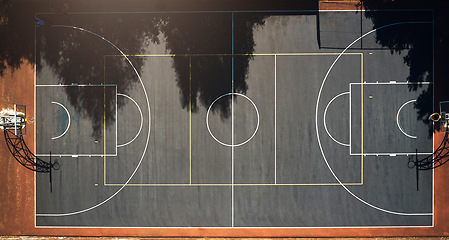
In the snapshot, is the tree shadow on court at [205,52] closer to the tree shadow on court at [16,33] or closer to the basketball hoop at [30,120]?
the tree shadow on court at [16,33]

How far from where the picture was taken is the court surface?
6.78 metres

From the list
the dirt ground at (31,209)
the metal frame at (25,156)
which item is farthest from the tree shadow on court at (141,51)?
the metal frame at (25,156)

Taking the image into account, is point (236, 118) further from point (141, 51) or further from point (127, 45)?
point (127, 45)

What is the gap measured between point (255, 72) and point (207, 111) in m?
1.97

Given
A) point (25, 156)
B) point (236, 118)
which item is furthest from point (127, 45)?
point (25, 156)

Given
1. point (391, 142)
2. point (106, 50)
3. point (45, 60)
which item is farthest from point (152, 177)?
point (391, 142)

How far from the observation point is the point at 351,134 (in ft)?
22.2

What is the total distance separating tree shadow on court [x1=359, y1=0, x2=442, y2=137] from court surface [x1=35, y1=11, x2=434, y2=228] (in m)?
0.04

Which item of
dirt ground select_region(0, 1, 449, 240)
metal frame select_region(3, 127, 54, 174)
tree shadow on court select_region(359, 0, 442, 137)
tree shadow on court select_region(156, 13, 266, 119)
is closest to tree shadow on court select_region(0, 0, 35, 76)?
dirt ground select_region(0, 1, 449, 240)

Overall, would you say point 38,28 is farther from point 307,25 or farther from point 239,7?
point 307,25

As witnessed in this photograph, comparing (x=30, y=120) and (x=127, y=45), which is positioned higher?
(x=127, y=45)

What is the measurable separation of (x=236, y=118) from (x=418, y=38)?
6275 mm

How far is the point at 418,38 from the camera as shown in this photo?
675 centimetres

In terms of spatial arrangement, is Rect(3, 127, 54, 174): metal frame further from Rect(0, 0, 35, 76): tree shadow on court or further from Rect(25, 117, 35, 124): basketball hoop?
Rect(0, 0, 35, 76): tree shadow on court
